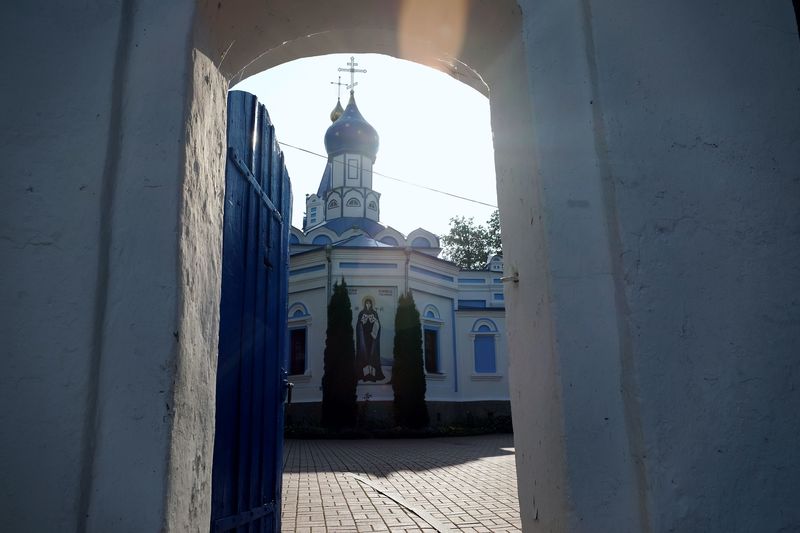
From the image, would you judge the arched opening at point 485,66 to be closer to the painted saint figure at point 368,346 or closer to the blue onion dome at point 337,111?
the painted saint figure at point 368,346

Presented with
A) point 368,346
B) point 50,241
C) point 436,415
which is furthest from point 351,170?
point 50,241

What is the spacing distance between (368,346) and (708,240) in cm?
1699

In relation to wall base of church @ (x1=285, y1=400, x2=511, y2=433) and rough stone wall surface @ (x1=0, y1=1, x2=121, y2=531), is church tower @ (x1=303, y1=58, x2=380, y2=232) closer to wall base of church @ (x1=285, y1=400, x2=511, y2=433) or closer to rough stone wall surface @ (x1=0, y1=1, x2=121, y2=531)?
wall base of church @ (x1=285, y1=400, x2=511, y2=433)

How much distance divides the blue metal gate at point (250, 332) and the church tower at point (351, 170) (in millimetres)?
24014

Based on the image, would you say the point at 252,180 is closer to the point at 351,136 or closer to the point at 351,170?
the point at 351,136

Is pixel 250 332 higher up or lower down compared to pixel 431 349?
lower down

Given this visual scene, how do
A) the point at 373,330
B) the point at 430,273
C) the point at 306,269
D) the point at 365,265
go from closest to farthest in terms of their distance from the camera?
the point at 373,330
the point at 365,265
the point at 306,269
the point at 430,273

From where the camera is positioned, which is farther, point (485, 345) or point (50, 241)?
point (485, 345)

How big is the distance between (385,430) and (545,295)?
16.0 metres

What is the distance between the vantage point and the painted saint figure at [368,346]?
1842cm

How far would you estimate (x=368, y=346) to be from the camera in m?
18.7

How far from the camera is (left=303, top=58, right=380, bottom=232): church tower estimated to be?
27.9m

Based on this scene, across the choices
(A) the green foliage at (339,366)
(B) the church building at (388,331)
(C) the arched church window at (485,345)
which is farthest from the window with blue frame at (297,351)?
(C) the arched church window at (485,345)

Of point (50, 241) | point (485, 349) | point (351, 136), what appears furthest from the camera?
point (351, 136)
